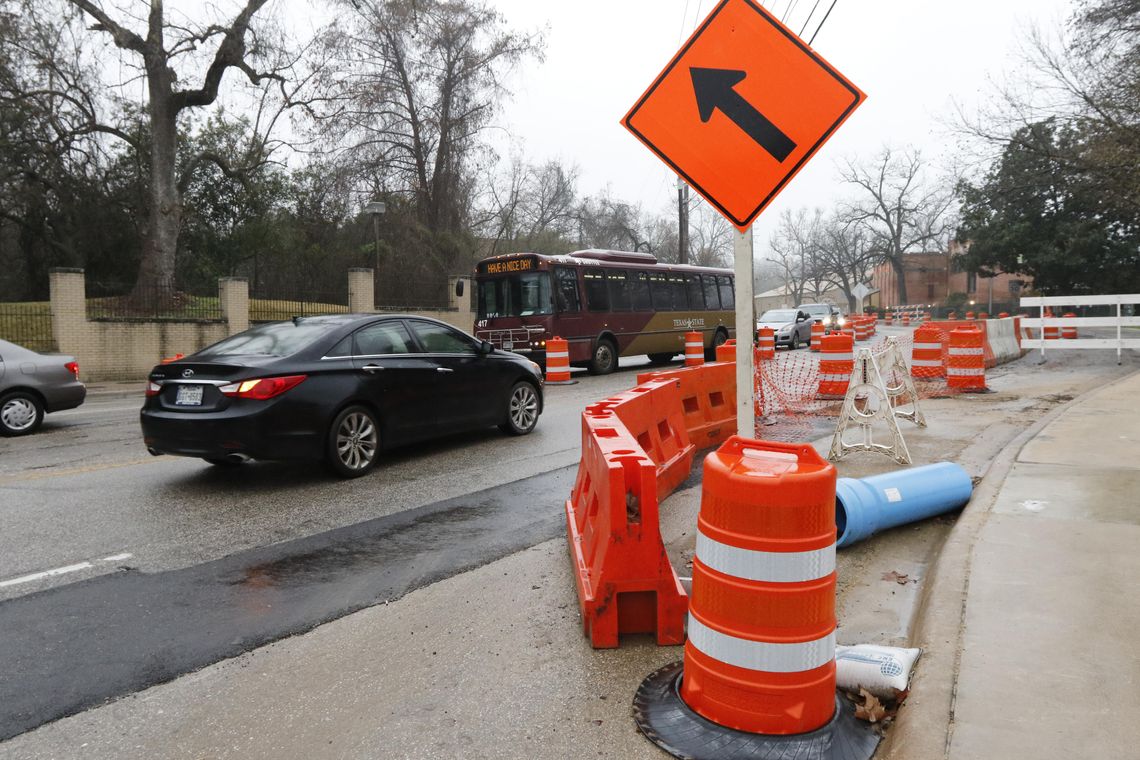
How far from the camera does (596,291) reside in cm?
2062

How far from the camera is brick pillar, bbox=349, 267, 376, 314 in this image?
26.7 metres

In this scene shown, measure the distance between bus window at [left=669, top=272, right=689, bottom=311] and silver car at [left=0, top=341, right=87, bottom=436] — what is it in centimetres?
1653

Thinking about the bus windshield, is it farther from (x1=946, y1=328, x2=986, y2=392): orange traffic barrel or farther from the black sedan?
the black sedan

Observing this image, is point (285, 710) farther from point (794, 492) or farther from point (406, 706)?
point (794, 492)

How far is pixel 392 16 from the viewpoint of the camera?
3020cm

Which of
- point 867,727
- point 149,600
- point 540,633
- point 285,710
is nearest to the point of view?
point 867,727

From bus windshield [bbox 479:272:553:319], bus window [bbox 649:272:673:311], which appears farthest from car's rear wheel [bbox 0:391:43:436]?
bus window [bbox 649:272:673:311]

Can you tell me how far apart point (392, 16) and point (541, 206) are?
2070 cm

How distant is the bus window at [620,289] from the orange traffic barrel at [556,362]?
12.2 feet

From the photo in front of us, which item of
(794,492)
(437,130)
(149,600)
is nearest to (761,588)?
(794,492)

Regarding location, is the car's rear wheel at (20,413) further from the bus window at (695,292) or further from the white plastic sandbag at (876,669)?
the bus window at (695,292)

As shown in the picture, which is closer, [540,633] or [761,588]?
[761,588]

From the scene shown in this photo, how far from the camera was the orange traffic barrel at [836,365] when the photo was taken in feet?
41.5

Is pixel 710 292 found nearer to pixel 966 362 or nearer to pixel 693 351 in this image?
pixel 693 351
